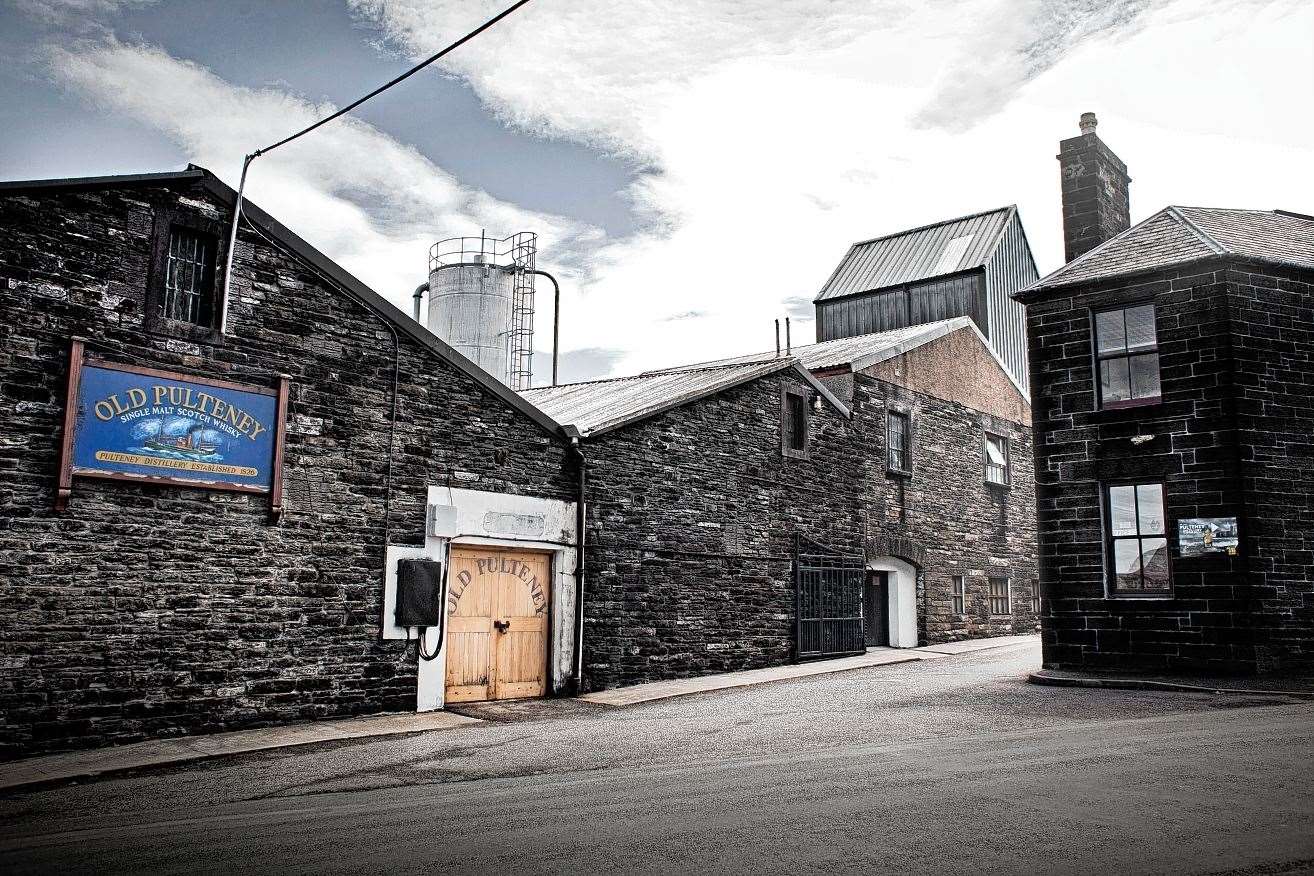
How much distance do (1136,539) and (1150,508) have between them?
0.50m

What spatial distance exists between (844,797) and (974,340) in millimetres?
20387

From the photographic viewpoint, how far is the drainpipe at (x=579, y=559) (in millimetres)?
14875

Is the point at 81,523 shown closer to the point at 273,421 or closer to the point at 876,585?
the point at 273,421

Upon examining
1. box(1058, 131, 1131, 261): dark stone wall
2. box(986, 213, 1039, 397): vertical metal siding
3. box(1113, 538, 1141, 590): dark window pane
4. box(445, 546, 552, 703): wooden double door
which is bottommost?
box(445, 546, 552, 703): wooden double door

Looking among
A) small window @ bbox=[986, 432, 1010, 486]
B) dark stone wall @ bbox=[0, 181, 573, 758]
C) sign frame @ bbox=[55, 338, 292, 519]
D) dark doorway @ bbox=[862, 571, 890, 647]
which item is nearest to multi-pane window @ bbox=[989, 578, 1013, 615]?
small window @ bbox=[986, 432, 1010, 486]

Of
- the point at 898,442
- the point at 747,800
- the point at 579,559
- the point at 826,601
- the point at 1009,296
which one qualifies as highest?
the point at 1009,296

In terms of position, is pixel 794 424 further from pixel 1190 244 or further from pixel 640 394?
pixel 1190 244

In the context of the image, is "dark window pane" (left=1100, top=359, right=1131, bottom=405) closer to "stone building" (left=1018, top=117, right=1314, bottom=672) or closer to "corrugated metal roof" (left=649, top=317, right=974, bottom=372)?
"stone building" (left=1018, top=117, right=1314, bottom=672)

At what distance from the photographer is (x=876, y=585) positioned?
21812 millimetres

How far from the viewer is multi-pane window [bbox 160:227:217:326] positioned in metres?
11.5

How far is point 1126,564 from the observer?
15219 mm

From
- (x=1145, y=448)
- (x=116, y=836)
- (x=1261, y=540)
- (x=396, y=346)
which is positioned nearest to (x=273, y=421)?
(x=396, y=346)

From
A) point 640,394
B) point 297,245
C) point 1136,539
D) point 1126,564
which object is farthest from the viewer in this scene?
point 640,394

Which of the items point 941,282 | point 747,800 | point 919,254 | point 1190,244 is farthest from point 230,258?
point 919,254
